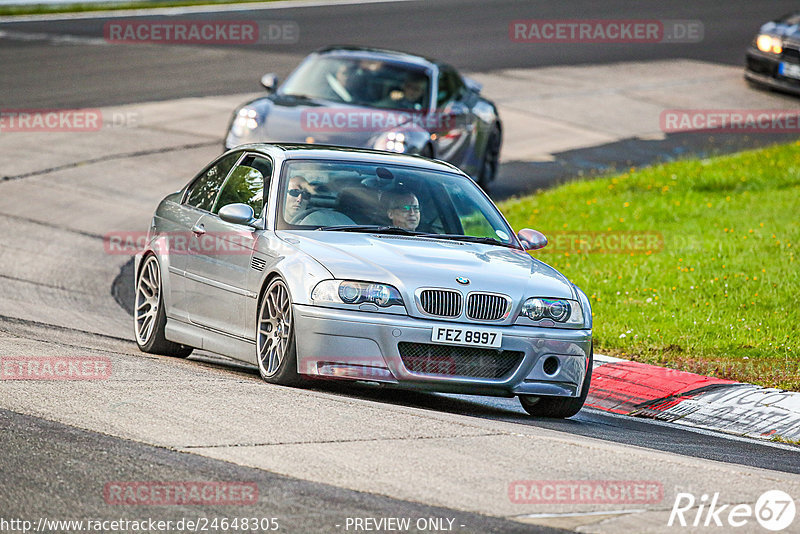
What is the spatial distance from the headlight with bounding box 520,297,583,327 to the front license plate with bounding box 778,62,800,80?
1786 centimetres

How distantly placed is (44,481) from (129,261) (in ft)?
27.4

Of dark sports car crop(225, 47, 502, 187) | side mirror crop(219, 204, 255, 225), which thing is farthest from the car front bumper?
dark sports car crop(225, 47, 502, 187)

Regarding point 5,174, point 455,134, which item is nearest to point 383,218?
point 455,134

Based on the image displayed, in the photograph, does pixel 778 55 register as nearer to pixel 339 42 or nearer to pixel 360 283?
pixel 339 42

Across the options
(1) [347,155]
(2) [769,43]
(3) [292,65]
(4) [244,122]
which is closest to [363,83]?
(4) [244,122]

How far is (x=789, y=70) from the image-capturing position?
2456cm

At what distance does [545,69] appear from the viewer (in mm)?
27250

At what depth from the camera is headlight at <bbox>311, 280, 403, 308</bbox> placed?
755 centimetres

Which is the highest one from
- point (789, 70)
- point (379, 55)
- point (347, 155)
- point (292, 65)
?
point (347, 155)

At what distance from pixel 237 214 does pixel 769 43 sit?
713 inches

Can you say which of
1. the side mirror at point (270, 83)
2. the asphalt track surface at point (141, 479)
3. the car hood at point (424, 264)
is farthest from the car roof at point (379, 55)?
the asphalt track surface at point (141, 479)

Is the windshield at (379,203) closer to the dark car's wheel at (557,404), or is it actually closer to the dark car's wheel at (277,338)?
the dark car's wheel at (277,338)

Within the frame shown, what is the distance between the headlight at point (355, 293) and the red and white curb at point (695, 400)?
244 centimetres

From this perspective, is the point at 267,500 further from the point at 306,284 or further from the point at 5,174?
the point at 5,174
